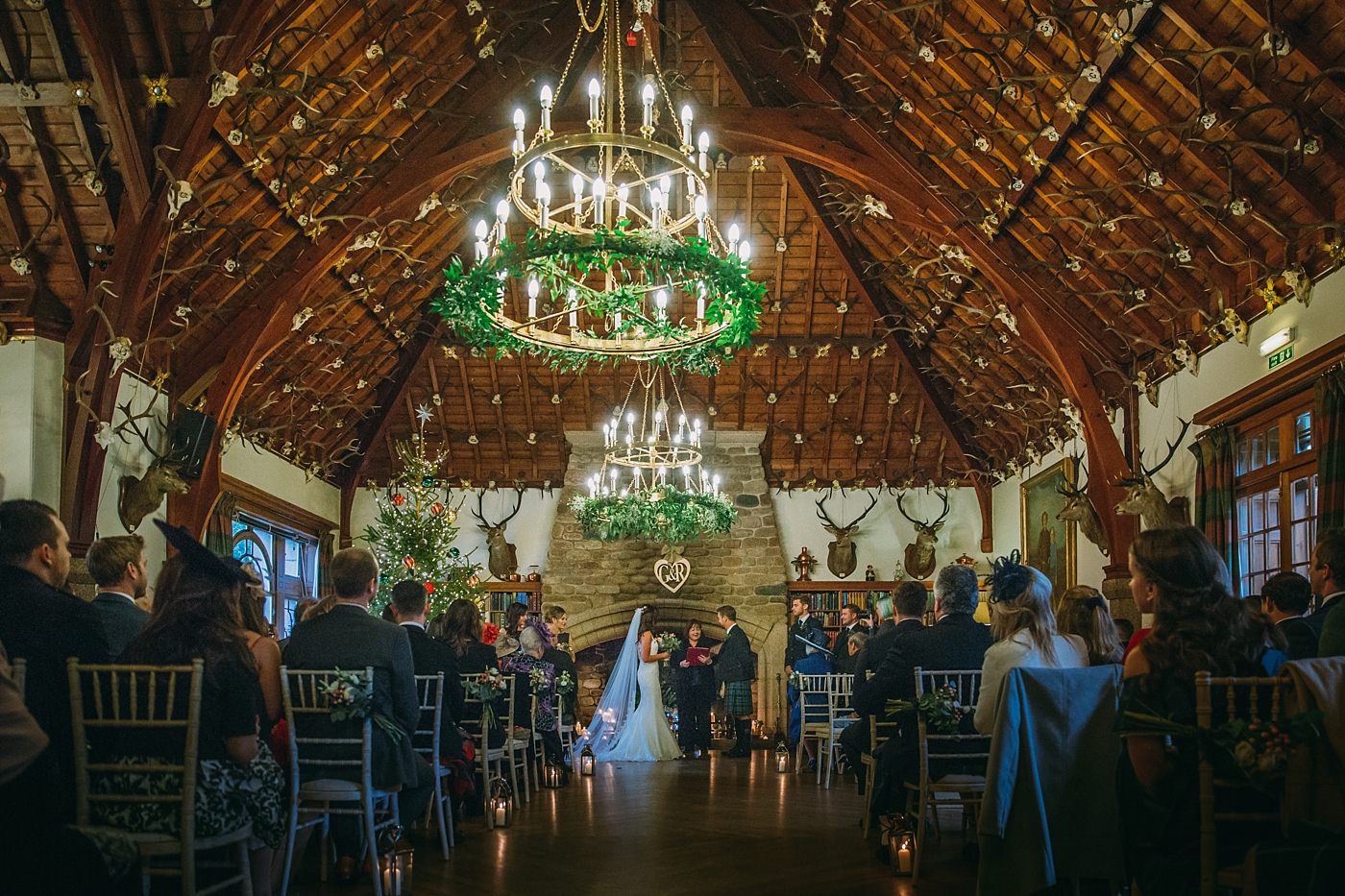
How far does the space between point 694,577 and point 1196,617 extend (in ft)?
44.2

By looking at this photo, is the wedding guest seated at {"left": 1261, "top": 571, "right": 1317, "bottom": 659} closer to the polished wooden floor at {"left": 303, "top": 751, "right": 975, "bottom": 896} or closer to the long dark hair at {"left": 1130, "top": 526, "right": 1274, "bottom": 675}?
the polished wooden floor at {"left": 303, "top": 751, "right": 975, "bottom": 896}

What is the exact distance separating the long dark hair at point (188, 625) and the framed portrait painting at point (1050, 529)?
10.6m

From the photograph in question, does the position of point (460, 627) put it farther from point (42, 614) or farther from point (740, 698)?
point (740, 698)

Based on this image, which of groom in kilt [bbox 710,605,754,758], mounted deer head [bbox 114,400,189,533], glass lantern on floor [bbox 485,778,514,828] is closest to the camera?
glass lantern on floor [bbox 485,778,514,828]

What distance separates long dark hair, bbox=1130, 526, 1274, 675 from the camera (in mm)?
3055

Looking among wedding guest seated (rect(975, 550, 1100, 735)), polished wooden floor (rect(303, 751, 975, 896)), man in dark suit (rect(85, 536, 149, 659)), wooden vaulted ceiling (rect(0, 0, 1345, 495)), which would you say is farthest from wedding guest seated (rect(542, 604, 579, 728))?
wedding guest seated (rect(975, 550, 1100, 735))

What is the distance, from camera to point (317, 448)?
49.9 feet

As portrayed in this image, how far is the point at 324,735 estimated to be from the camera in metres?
4.90

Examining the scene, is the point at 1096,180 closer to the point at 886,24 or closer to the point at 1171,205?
the point at 1171,205

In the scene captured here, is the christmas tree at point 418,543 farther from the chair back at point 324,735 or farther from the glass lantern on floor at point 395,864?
the chair back at point 324,735

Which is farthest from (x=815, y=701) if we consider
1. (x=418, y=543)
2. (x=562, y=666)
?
(x=418, y=543)

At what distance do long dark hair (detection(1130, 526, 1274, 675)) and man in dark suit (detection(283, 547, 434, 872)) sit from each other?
9.90ft

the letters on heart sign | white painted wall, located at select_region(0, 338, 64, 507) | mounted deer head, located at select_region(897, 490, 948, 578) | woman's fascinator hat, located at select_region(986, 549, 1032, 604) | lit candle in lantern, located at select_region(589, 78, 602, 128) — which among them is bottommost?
woman's fascinator hat, located at select_region(986, 549, 1032, 604)

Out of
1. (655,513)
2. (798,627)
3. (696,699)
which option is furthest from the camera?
(696,699)
